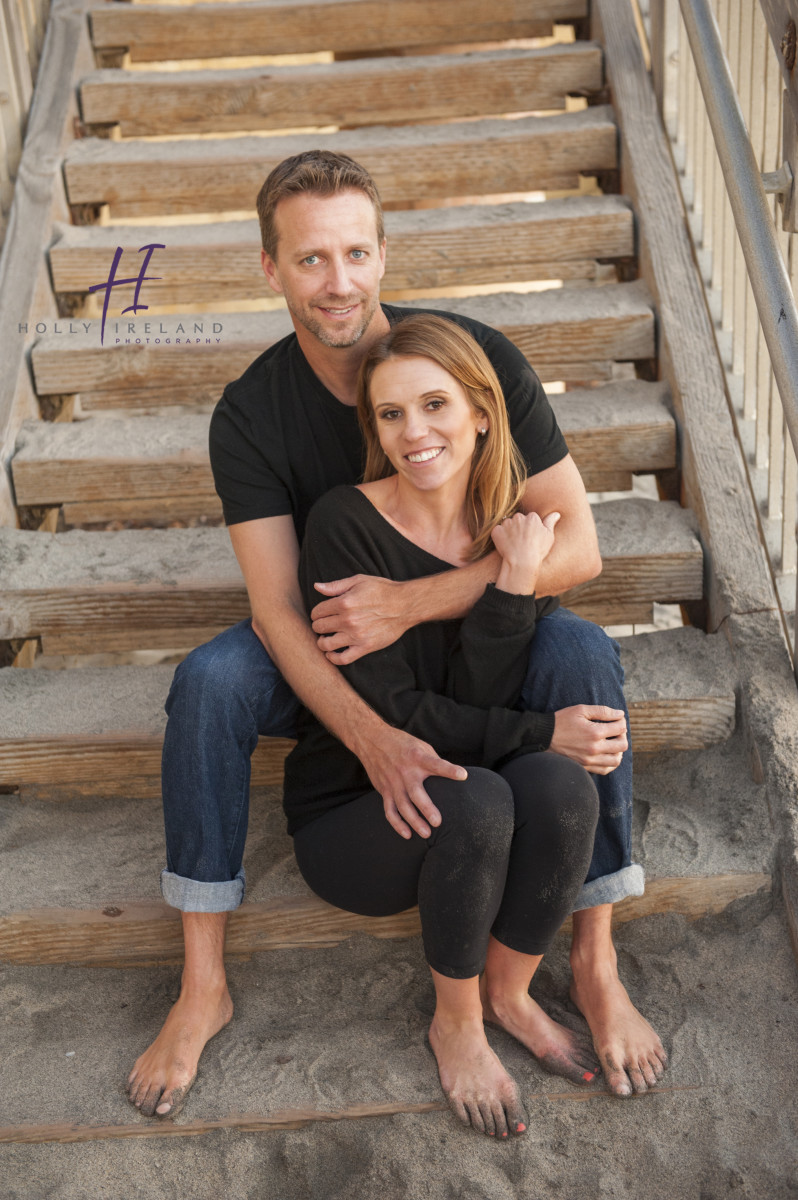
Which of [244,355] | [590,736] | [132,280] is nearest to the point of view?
[590,736]

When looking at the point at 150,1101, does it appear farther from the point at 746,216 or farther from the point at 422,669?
the point at 746,216

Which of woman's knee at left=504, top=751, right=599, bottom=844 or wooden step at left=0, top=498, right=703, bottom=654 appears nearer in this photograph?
woman's knee at left=504, top=751, right=599, bottom=844

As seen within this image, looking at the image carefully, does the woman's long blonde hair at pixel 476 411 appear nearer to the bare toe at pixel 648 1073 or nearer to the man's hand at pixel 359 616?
the man's hand at pixel 359 616

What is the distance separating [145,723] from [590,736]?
0.89 metres

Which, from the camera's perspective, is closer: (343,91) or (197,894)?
(197,894)

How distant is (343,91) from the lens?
3.06 metres

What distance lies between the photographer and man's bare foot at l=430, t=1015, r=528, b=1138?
147 centimetres

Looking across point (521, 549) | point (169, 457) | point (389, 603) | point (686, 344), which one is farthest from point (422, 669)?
point (686, 344)

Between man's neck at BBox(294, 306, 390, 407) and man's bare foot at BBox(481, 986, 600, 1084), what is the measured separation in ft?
3.24

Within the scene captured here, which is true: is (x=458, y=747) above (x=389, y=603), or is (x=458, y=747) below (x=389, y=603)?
below

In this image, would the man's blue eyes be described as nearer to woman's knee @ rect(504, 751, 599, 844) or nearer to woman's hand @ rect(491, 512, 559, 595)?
woman's hand @ rect(491, 512, 559, 595)

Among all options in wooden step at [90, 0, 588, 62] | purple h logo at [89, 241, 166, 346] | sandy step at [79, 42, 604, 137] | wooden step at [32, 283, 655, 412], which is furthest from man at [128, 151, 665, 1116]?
wooden step at [90, 0, 588, 62]

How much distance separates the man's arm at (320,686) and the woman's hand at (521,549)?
279mm

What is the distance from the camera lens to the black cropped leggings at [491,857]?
144 cm
